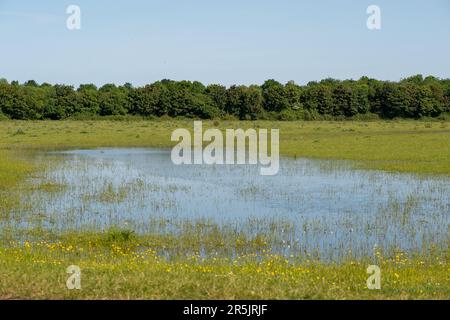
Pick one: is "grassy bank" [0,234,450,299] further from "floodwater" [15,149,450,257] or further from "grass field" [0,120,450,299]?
"floodwater" [15,149,450,257]

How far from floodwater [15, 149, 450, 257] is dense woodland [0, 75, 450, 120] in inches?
2315

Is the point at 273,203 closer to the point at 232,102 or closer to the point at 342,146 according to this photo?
the point at 342,146

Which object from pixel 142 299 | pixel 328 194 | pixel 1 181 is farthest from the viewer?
pixel 1 181

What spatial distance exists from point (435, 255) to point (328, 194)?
8.69 metres

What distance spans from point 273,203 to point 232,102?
7203 centimetres

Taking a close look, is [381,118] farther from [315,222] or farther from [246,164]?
[315,222]

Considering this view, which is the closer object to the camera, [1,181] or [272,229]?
[272,229]

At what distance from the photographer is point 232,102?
90.4 meters

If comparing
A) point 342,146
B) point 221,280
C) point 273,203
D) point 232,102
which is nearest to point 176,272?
point 221,280

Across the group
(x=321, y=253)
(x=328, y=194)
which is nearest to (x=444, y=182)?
(x=328, y=194)

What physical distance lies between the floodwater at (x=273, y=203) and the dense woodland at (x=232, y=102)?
58808mm

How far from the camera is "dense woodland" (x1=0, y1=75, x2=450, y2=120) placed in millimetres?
85562

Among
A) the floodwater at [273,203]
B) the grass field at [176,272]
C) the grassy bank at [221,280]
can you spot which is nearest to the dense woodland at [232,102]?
the floodwater at [273,203]

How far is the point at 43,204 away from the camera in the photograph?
18.5m
